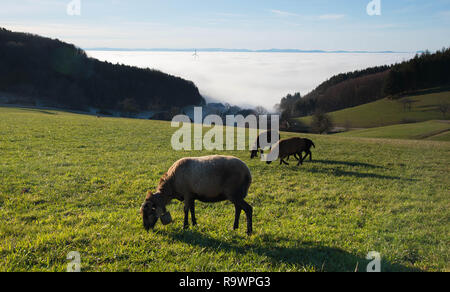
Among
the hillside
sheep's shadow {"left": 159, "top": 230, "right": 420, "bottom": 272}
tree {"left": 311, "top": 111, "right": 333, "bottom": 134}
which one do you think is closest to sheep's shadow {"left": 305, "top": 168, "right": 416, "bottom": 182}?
sheep's shadow {"left": 159, "top": 230, "right": 420, "bottom": 272}

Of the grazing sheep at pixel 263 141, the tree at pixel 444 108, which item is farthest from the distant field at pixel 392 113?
the grazing sheep at pixel 263 141

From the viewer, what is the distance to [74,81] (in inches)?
6137

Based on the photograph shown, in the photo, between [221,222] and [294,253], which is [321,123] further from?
[294,253]

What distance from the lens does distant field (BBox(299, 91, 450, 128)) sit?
97000 mm

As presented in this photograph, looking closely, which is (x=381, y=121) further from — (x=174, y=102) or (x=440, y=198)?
(x=174, y=102)

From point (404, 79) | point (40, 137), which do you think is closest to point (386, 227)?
point (40, 137)

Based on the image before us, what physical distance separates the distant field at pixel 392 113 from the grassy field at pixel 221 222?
319 feet

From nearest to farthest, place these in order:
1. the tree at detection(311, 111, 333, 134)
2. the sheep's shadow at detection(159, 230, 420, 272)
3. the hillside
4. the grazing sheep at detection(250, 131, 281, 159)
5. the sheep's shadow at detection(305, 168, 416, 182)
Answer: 1. the sheep's shadow at detection(159, 230, 420, 272)
2. the sheep's shadow at detection(305, 168, 416, 182)
3. the grazing sheep at detection(250, 131, 281, 159)
4. the tree at detection(311, 111, 333, 134)
5. the hillside

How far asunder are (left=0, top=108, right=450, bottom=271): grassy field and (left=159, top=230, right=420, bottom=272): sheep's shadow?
0.09 feet

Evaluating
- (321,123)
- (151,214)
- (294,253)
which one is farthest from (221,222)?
(321,123)

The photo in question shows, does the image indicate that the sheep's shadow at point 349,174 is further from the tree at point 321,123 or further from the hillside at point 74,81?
the hillside at point 74,81

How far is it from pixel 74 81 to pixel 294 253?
596ft

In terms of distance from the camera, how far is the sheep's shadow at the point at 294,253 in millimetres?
5574

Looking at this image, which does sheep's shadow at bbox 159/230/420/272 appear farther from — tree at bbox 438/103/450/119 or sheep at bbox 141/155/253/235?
tree at bbox 438/103/450/119
